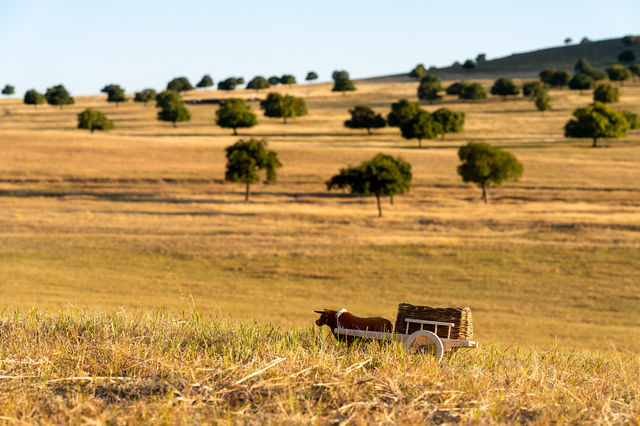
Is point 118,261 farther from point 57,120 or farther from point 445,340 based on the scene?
point 57,120

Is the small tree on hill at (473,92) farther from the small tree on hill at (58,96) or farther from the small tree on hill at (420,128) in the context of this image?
the small tree on hill at (58,96)

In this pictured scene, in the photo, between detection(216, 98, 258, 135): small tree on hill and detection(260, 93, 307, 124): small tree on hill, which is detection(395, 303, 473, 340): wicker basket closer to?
detection(216, 98, 258, 135): small tree on hill

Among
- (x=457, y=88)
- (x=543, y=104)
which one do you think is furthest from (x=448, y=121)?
(x=457, y=88)

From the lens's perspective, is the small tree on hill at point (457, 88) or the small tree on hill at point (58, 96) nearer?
the small tree on hill at point (457, 88)

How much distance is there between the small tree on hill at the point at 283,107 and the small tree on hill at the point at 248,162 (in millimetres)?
60464

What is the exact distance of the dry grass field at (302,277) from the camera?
13.0ft

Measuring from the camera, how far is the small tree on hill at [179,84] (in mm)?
189500

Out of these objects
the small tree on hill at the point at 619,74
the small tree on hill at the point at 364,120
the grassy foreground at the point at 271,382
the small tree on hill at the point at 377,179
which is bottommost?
the small tree on hill at the point at 377,179

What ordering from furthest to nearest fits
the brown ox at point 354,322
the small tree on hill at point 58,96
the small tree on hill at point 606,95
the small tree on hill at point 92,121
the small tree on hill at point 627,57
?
the small tree on hill at point 627,57 < the small tree on hill at point 58,96 < the small tree on hill at point 606,95 < the small tree on hill at point 92,121 < the brown ox at point 354,322

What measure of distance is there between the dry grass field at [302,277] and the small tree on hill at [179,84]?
73126 millimetres

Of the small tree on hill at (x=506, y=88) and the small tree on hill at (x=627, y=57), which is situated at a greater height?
the small tree on hill at (x=627, y=57)

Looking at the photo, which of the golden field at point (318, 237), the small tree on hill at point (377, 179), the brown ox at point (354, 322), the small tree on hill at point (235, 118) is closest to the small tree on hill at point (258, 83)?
the small tree on hill at point (235, 118)

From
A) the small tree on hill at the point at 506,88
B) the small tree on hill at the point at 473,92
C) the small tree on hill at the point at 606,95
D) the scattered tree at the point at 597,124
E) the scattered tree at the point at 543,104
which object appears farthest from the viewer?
the small tree on hill at the point at 506,88

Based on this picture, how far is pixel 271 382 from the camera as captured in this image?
4055mm
